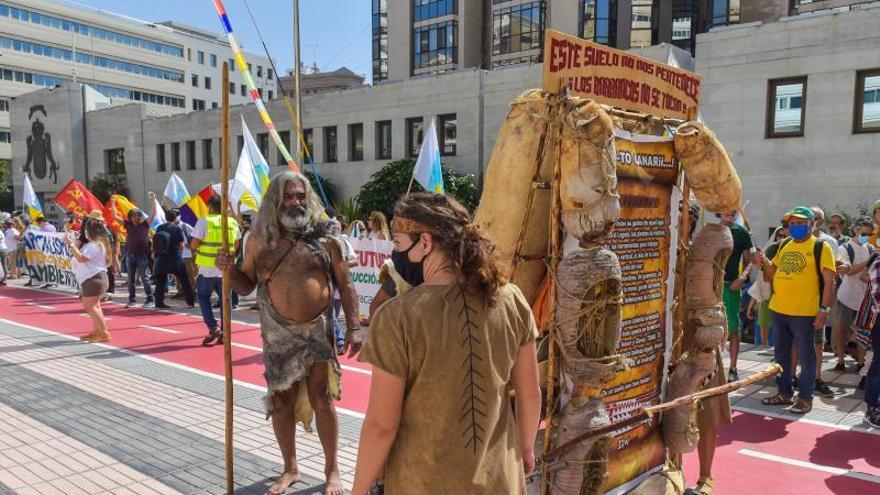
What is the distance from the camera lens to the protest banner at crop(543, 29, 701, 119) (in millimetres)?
3100

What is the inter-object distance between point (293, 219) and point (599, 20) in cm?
3936

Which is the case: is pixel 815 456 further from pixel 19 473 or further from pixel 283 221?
pixel 19 473

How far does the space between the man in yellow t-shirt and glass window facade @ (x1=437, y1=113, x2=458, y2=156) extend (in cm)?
2135

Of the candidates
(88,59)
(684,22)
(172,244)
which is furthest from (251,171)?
(88,59)

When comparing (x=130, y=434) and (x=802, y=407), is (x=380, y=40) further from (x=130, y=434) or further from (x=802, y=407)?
(x=130, y=434)

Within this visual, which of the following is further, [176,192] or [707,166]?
[176,192]

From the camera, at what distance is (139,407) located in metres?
6.12

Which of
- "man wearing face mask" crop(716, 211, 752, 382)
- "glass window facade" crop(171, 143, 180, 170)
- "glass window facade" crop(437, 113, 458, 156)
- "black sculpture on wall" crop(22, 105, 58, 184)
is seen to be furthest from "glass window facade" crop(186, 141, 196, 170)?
"man wearing face mask" crop(716, 211, 752, 382)

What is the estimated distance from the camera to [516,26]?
4209 centimetres

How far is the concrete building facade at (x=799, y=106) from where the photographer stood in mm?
16969

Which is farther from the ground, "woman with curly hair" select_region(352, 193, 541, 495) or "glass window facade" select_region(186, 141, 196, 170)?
"glass window facade" select_region(186, 141, 196, 170)

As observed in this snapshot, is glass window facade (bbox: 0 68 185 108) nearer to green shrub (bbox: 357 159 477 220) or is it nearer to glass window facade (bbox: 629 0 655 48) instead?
green shrub (bbox: 357 159 477 220)

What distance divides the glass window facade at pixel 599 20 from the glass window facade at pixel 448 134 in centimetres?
1645

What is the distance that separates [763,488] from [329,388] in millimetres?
3057
